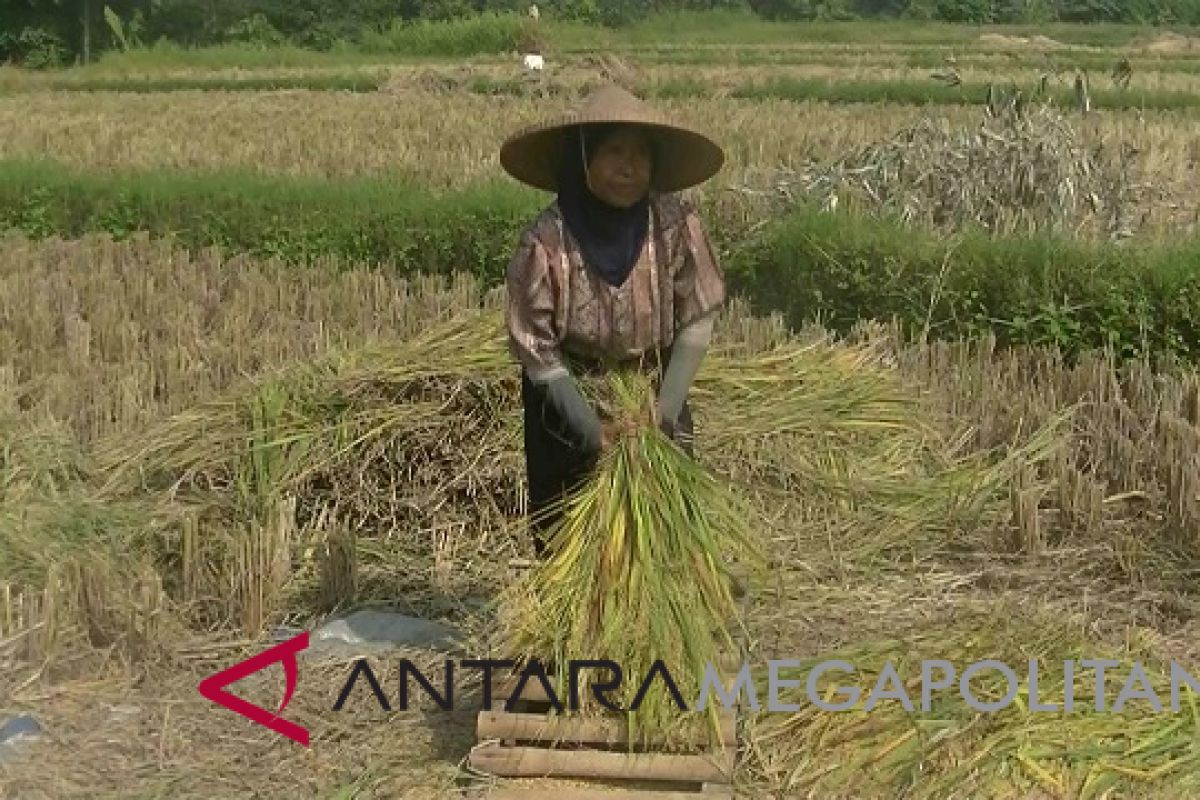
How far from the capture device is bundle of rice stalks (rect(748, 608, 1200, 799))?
3.11 metres

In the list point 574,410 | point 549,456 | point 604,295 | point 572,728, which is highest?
point 604,295

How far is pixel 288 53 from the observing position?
2947 centimetres

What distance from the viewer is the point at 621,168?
128 inches

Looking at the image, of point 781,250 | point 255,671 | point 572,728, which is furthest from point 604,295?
point 781,250

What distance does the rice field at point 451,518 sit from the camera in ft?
10.7

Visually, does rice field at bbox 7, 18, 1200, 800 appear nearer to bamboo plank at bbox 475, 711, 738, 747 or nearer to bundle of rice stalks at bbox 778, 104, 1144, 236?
bamboo plank at bbox 475, 711, 738, 747

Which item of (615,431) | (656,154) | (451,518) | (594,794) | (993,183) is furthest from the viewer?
(993,183)

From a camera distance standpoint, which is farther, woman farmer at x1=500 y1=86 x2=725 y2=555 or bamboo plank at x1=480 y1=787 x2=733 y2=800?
woman farmer at x1=500 y1=86 x2=725 y2=555

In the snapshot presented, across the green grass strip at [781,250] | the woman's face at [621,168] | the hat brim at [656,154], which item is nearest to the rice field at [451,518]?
the green grass strip at [781,250]

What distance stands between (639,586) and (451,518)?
1560 millimetres

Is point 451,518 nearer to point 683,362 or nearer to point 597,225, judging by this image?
point 683,362

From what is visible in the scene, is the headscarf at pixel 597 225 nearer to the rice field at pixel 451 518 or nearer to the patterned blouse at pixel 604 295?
the patterned blouse at pixel 604 295

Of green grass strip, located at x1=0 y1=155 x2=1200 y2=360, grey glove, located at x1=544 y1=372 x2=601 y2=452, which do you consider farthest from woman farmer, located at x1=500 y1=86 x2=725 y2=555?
green grass strip, located at x1=0 y1=155 x2=1200 y2=360

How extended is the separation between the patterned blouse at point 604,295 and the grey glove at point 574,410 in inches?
1.0
